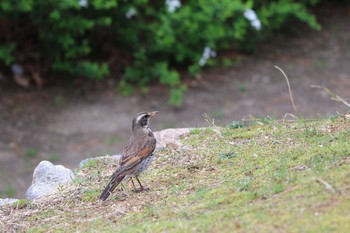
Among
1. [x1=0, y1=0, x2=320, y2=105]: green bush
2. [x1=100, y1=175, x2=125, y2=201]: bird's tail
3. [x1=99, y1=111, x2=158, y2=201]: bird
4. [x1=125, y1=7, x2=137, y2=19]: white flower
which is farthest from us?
[x1=125, y1=7, x2=137, y2=19]: white flower

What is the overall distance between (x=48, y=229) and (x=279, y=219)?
2.31 meters

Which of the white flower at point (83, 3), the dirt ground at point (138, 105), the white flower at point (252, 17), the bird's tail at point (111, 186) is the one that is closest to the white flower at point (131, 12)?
the white flower at point (83, 3)

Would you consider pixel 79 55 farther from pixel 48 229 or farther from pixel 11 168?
pixel 48 229

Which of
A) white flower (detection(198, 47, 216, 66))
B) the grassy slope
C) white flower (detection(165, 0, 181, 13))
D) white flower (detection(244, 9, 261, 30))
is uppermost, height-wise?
white flower (detection(165, 0, 181, 13))

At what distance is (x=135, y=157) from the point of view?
740cm

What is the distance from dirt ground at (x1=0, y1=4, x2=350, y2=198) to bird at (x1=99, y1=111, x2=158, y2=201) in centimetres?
438

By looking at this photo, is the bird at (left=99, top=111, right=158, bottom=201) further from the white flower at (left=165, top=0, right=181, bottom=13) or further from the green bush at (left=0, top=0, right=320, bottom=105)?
the white flower at (left=165, top=0, right=181, bottom=13)

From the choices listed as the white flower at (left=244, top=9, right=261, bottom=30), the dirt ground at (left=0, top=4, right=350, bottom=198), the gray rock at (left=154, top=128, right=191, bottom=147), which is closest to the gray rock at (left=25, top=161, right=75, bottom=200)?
the gray rock at (left=154, top=128, right=191, bottom=147)

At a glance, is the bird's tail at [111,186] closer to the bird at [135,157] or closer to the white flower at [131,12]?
the bird at [135,157]

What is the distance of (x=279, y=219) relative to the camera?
5.41m

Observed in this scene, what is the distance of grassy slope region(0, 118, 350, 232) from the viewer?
5562mm

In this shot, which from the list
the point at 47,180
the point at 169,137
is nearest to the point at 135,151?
the point at 47,180

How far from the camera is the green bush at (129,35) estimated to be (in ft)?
47.0

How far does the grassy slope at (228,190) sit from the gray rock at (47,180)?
6.9 inches
